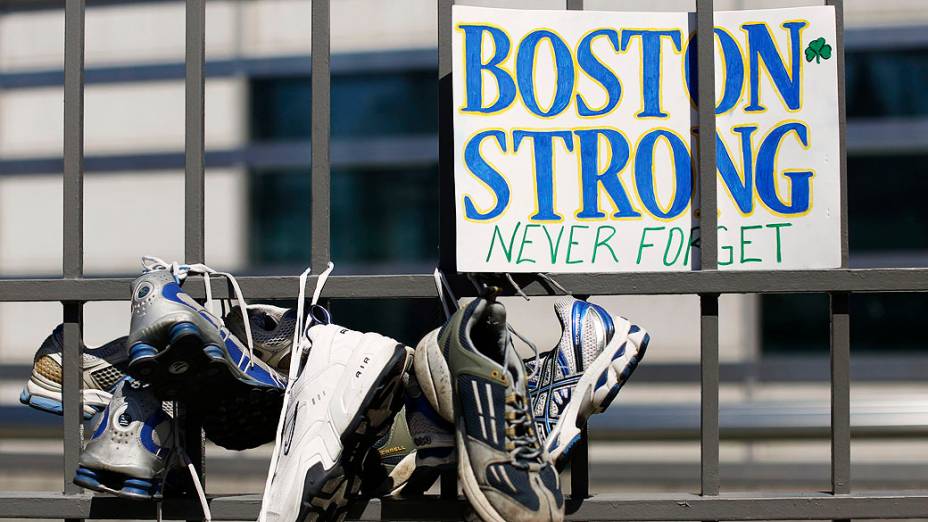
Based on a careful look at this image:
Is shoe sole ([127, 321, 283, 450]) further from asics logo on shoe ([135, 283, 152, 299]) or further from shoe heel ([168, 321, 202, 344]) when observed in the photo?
asics logo on shoe ([135, 283, 152, 299])

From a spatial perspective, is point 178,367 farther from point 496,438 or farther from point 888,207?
point 888,207

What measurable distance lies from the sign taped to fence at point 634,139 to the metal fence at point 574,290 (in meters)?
0.05

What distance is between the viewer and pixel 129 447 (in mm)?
2004

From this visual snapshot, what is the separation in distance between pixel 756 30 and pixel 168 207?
4.46 meters

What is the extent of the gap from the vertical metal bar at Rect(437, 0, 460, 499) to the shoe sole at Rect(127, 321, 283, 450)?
429mm

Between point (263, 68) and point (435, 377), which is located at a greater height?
point (263, 68)

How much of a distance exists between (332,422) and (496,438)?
342mm

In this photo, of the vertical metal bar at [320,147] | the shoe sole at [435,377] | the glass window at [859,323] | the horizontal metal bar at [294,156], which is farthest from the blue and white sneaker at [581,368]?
the horizontal metal bar at [294,156]

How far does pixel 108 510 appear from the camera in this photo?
2117 mm

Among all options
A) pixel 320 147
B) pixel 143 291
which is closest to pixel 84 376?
pixel 143 291

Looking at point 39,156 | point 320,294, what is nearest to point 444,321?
point 320,294

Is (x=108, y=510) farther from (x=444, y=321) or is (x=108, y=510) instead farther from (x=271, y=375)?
(x=444, y=321)

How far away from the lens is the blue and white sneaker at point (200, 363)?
1868 millimetres

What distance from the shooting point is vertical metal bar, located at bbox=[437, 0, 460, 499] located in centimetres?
209
